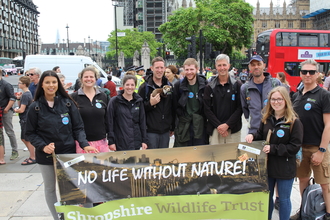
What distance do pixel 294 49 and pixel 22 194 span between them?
68.7ft

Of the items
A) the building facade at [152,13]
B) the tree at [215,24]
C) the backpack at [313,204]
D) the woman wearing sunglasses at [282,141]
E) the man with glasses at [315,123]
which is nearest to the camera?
the woman wearing sunglasses at [282,141]

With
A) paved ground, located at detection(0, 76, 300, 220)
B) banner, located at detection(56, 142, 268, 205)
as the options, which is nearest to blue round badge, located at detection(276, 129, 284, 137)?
banner, located at detection(56, 142, 268, 205)

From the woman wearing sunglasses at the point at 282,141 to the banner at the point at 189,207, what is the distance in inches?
8.9

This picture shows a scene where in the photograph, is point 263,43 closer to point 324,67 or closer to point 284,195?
point 324,67

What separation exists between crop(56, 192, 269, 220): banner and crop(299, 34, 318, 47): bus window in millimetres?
20800

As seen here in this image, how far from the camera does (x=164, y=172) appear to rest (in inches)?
144

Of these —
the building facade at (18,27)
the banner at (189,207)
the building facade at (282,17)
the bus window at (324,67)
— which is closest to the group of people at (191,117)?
the banner at (189,207)

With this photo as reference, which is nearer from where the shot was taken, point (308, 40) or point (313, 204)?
point (313, 204)

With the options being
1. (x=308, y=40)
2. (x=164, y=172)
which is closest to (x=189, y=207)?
(x=164, y=172)

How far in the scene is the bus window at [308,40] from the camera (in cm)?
2188

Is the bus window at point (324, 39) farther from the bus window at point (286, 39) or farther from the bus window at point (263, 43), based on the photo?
the bus window at point (263, 43)

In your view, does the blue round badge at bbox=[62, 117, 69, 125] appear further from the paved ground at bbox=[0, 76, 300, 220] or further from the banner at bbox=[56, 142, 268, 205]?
the paved ground at bbox=[0, 76, 300, 220]

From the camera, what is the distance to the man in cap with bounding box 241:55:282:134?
4324mm

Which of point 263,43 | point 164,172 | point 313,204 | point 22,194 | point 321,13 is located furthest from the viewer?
point 321,13
